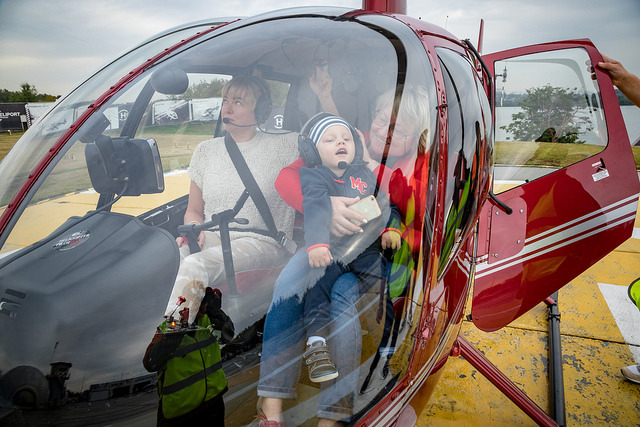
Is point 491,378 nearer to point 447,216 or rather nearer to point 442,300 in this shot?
point 442,300

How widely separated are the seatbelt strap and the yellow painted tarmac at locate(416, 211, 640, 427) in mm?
1498

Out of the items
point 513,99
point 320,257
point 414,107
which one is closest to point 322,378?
point 320,257

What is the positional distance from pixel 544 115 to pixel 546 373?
1605 mm

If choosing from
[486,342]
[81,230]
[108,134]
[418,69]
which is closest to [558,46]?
[418,69]

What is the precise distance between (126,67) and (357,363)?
130cm

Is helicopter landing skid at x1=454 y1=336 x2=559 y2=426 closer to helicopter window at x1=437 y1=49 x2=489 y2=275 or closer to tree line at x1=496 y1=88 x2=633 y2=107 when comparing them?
helicopter window at x1=437 y1=49 x2=489 y2=275

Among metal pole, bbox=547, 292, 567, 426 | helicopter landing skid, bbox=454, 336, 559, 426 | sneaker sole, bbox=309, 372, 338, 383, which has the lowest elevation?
metal pole, bbox=547, 292, 567, 426

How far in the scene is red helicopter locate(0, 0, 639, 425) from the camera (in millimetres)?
1045

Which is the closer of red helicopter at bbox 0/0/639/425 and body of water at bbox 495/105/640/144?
red helicopter at bbox 0/0/639/425

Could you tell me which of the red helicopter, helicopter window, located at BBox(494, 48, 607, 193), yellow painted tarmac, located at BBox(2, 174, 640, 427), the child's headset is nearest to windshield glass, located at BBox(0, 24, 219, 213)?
the red helicopter

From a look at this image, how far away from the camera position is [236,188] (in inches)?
58.2

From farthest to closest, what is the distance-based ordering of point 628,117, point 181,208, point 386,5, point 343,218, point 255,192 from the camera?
point 386,5 < point 628,117 < point 181,208 < point 255,192 < point 343,218

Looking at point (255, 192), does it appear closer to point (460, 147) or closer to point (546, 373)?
point (460, 147)

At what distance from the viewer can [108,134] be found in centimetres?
148
